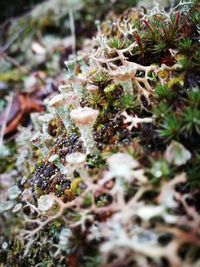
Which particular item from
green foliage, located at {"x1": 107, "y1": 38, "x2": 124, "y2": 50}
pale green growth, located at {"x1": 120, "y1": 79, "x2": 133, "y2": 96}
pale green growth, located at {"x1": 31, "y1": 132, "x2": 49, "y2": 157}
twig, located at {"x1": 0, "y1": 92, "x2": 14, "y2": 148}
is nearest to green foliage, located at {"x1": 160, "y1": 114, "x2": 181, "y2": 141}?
pale green growth, located at {"x1": 120, "y1": 79, "x2": 133, "y2": 96}

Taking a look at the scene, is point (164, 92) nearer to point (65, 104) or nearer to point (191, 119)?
point (191, 119)

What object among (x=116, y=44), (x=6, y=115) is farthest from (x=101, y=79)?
(x=6, y=115)

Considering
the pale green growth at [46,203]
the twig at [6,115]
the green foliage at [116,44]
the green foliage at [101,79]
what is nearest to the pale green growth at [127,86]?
the green foliage at [101,79]

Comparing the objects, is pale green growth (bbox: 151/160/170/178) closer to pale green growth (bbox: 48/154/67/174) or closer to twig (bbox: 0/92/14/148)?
pale green growth (bbox: 48/154/67/174)

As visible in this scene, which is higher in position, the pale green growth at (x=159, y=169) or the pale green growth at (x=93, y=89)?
the pale green growth at (x=159, y=169)

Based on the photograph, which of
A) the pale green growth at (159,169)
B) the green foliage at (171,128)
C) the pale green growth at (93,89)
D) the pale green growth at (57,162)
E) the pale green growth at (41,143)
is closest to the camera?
the pale green growth at (159,169)

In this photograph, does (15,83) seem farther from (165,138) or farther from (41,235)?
(165,138)

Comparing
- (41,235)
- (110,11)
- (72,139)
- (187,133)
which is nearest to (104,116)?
(72,139)

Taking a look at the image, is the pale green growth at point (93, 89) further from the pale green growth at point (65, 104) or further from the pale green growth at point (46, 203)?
the pale green growth at point (46, 203)
